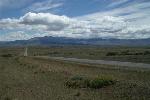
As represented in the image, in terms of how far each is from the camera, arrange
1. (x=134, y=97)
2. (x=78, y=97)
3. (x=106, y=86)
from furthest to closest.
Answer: (x=106, y=86)
(x=78, y=97)
(x=134, y=97)

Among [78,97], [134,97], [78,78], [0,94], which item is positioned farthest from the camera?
[78,78]

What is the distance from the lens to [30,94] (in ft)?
63.7

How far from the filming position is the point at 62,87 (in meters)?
22.2

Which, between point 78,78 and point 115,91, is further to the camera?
point 78,78

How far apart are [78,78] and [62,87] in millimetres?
2671

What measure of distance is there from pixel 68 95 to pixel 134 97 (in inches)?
153

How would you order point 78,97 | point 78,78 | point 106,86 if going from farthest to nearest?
point 78,78
point 106,86
point 78,97

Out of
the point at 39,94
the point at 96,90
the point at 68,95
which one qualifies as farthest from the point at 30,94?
the point at 96,90

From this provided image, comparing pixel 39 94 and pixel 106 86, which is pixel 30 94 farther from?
pixel 106 86

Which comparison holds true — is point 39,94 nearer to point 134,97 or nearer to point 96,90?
point 96,90

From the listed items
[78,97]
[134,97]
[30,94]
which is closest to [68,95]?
[78,97]

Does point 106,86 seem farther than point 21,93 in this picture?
Yes

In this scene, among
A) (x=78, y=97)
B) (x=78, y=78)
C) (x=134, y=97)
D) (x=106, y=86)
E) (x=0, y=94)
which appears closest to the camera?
(x=134, y=97)

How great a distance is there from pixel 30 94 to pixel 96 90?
3999 mm
